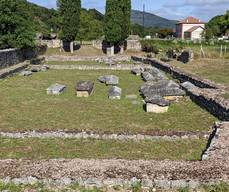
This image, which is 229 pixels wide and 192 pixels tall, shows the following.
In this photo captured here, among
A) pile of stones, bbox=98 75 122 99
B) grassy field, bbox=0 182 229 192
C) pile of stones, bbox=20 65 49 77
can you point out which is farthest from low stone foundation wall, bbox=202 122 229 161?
pile of stones, bbox=20 65 49 77

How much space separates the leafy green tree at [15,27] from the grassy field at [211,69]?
1352cm

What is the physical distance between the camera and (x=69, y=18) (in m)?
43.8

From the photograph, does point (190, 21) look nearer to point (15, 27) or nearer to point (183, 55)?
Answer: point (183, 55)

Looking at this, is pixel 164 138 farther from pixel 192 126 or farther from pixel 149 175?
pixel 149 175

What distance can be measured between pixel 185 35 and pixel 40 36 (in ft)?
229

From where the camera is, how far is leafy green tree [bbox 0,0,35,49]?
3222 centimetres

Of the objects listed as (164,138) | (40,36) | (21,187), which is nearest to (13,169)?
(21,187)

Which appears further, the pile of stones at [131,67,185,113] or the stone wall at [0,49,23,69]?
the stone wall at [0,49,23,69]

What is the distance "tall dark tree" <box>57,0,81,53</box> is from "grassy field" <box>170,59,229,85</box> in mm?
16862

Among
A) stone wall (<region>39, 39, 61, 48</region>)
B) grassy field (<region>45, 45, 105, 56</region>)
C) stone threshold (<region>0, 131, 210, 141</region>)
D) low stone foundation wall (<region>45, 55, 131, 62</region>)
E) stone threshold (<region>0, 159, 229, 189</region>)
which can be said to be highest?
stone wall (<region>39, 39, 61, 48</region>)

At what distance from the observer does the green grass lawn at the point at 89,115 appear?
13578 millimetres

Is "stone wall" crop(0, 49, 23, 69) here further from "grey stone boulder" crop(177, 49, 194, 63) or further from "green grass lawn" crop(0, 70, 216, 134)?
"grey stone boulder" crop(177, 49, 194, 63)

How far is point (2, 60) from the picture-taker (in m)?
28.9

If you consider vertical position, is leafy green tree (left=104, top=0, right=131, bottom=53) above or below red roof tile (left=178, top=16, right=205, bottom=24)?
below
